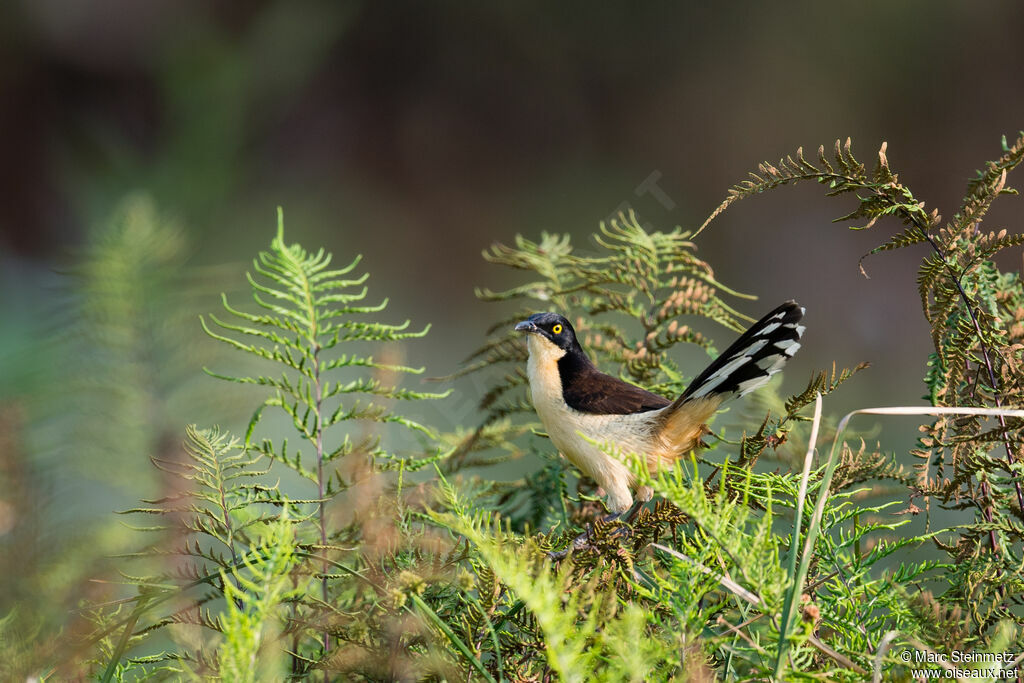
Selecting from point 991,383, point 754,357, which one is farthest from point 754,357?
point 991,383

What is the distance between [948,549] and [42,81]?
5.14 ft

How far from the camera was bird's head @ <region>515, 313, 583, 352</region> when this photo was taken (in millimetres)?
888

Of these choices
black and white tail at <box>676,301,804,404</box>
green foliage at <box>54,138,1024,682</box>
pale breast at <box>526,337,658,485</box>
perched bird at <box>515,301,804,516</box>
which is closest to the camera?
green foliage at <box>54,138,1024,682</box>

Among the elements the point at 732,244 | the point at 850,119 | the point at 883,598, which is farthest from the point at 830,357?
the point at 883,598

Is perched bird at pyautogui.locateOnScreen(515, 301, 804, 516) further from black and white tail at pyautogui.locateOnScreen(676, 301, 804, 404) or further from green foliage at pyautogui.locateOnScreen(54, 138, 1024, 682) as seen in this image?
green foliage at pyautogui.locateOnScreen(54, 138, 1024, 682)

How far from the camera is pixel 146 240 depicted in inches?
23.7

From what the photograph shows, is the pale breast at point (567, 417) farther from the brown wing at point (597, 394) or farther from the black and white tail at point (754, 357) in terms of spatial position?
the black and white tail at point (754, 357)

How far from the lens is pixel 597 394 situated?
3.08ft

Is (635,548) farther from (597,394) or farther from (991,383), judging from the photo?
(597,394)

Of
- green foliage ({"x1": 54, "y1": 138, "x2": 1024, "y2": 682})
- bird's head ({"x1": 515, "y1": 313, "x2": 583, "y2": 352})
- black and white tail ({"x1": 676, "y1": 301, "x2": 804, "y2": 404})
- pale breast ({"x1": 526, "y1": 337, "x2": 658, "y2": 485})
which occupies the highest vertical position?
bird's head ({"x1": 515, "y1": 313, "x2": 583, "y2": 352})

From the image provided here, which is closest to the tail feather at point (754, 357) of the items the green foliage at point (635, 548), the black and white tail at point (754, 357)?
the black and white tail at point (754, 357)

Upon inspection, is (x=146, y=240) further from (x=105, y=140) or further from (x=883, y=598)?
(x=105, y=140)

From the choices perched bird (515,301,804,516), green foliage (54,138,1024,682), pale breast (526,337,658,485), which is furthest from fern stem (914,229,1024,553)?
pale breast (526,337,658,485)

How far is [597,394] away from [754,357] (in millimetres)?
314
